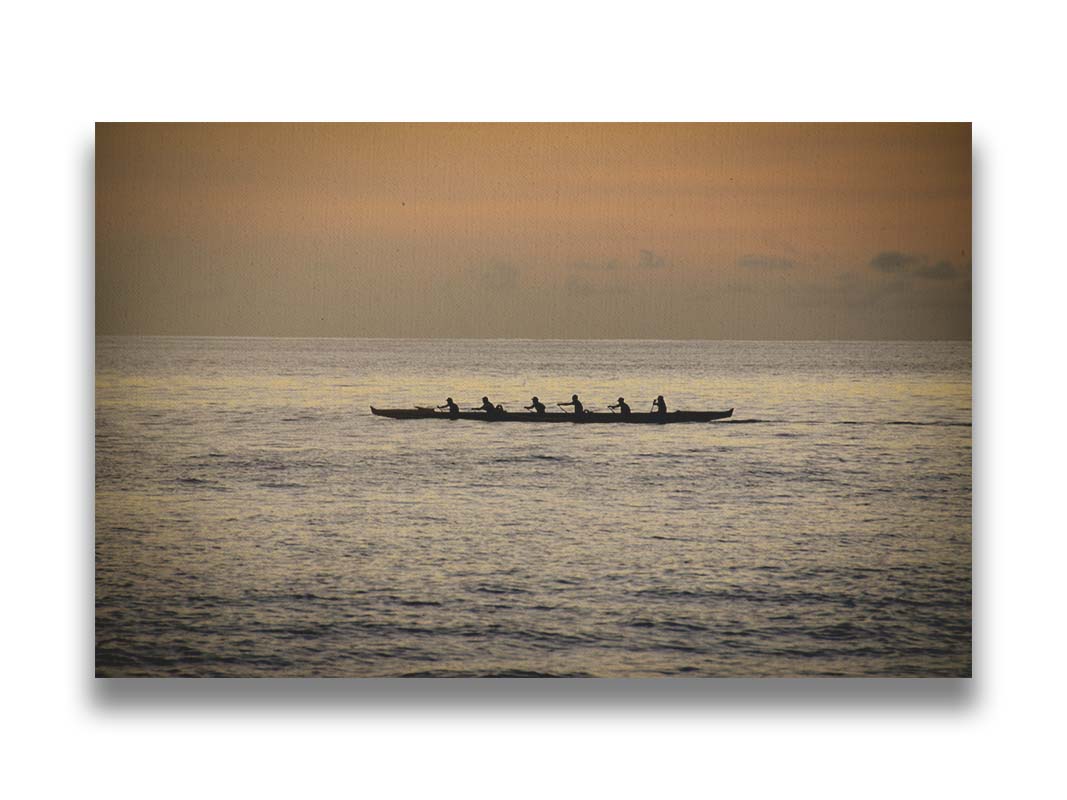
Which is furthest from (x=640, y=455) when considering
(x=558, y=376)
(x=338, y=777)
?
(x=338, y=777)

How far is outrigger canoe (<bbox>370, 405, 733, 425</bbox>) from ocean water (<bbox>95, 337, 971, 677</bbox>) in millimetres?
34

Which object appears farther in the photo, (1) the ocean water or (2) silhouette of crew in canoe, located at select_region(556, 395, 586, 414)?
(2) silhouette of crew in canoe, located at select_region(556, 395, 586, 414)

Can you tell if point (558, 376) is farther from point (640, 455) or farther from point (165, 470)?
point (165, 470)

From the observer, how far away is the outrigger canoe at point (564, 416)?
18.5ft

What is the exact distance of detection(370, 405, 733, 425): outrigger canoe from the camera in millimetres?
5637

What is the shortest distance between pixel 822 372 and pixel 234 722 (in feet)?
8.21

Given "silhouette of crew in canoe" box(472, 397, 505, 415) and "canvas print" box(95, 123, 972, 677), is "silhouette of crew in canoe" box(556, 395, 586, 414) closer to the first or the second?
"canvas print" box(95, 123, 972, 677)

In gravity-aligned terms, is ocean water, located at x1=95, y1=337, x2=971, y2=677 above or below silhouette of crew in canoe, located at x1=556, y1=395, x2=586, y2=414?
below

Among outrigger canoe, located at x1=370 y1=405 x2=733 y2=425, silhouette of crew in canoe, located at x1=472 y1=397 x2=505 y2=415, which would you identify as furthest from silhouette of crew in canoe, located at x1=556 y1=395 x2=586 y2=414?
silhouette of crew in canoe, located at x1=472 y1=397 x2=505 y2=415
